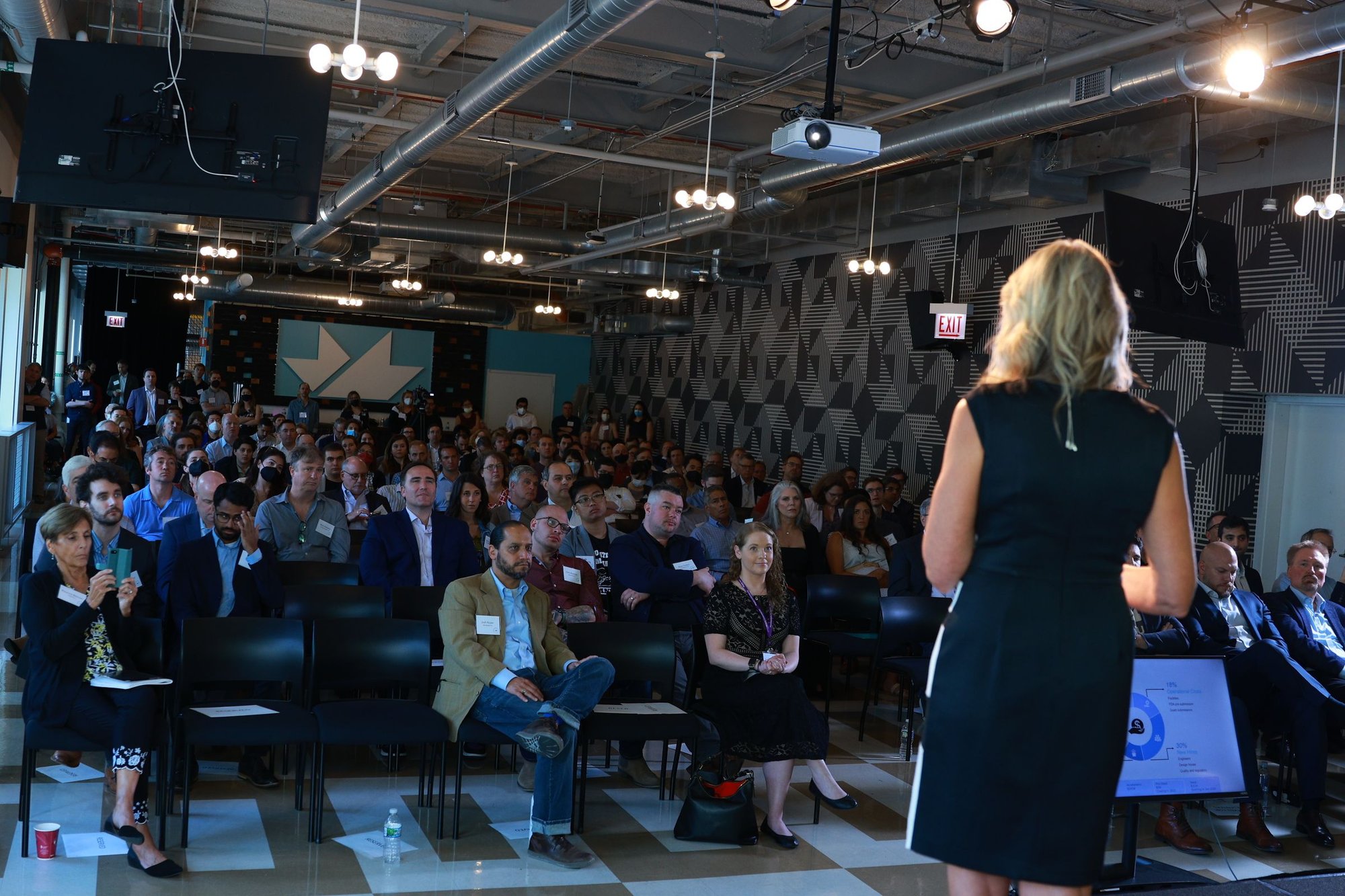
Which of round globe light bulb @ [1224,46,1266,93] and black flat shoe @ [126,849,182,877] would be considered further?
round globe light bulb @ [1224,46,1266,93]

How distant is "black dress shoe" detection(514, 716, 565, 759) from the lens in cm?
416

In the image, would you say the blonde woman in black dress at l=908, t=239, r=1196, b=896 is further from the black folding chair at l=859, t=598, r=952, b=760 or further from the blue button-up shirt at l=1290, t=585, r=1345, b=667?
the blue button-up shirt at l=1290, t=585, r=1345, b=667

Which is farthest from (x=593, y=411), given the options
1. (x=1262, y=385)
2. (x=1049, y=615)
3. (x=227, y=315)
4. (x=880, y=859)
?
(x=1049, y=615)

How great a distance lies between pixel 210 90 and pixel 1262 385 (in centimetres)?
762

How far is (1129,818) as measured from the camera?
4105mm

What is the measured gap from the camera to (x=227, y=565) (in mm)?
5078

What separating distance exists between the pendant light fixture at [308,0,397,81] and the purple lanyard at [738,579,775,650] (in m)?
2.56

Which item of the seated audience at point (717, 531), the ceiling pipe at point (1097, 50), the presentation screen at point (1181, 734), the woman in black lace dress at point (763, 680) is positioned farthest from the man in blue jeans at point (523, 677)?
the ceiling pipe at point (1097, 50)

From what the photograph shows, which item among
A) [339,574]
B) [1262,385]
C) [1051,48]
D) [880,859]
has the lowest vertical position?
[880,859]

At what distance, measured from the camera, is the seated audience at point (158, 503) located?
20.4 feet

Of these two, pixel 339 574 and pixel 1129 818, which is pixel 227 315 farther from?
pixel 1129 818

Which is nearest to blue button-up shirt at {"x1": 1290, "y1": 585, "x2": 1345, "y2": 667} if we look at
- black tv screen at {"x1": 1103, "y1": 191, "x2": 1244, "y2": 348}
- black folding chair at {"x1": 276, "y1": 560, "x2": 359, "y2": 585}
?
black tv screen at {"x1": 1103, "y1": 191, "x2": 1244, "y2": 348}

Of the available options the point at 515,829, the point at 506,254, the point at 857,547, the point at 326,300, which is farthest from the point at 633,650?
the point at 326,300

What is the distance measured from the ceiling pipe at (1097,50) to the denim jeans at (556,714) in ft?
12.7
